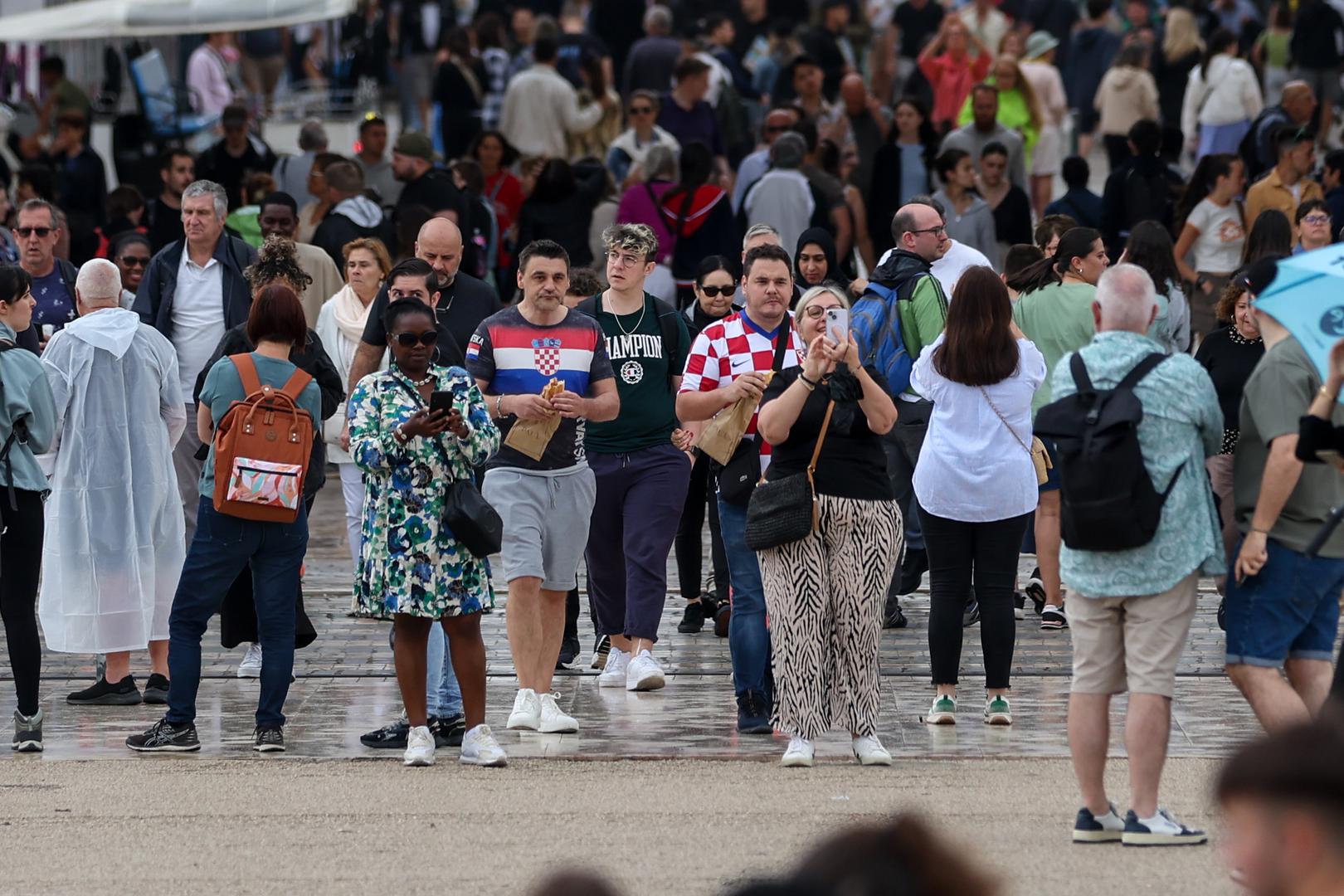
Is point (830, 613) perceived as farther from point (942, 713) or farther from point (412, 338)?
point (412, 338)

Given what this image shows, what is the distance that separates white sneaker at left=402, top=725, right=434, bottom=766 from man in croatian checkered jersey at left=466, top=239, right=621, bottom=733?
0.59 meters

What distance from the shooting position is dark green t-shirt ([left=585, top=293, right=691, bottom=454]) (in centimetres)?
976

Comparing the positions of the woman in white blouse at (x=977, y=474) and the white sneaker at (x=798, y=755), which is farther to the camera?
the woman in white blouse at (x=977, y=474)

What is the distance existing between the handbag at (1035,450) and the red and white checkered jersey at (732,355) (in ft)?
2.87

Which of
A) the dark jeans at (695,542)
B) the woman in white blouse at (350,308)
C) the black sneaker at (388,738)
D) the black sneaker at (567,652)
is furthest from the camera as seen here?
the dark jeans at (695,542)

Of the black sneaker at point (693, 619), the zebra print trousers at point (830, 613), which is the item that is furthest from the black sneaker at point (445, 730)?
the black sneaker at point (693, 619)

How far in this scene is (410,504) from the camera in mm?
8258

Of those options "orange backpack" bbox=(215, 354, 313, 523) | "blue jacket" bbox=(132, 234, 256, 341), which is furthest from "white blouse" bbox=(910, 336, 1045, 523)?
"blue jacket" bbox=(132, 234, 256, 341)

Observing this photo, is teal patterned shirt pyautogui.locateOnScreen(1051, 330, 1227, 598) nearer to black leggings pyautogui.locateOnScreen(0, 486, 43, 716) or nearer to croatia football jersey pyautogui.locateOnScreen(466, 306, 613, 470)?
croatia football jersey pyautogui.locateOnScreen(466, 306, 613, 470)

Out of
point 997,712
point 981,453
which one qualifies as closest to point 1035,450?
point 981,453

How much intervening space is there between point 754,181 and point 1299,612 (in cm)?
940

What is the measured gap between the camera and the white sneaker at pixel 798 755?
27.6 feet

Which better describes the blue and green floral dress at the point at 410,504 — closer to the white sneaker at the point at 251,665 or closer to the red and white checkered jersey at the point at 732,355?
the red and white checkered jersey at the point at 732,355

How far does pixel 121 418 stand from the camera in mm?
9594
